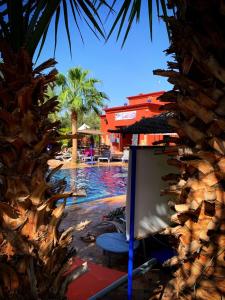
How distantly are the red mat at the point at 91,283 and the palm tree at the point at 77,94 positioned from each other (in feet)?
57.8

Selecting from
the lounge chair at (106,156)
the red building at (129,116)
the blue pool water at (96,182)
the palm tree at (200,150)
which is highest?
the red building at (129,116)

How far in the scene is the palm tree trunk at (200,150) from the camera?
150cm

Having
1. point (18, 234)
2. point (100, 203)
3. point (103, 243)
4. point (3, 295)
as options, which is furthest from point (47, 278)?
point (100, 203)

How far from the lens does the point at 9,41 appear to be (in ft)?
6.15

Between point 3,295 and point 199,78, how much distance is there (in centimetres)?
187

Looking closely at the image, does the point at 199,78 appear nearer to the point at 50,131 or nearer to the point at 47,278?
the point at 50,131

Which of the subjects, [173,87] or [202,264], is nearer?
[202,264]

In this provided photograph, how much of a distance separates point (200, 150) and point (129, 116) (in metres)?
23.5

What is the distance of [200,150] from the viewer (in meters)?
1.57

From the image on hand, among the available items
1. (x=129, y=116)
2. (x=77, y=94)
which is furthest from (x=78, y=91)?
(x=129, y=116)

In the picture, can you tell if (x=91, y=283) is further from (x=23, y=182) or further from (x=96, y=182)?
(x=96, y=182)

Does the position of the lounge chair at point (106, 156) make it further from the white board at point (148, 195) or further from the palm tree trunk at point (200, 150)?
the palm tree trunk at point (200, 150)

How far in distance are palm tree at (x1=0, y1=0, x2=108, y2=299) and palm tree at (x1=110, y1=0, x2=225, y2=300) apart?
87cm

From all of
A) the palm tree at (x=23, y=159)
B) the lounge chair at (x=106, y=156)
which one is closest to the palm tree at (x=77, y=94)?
the lounge chair at (x=106, y=156)
